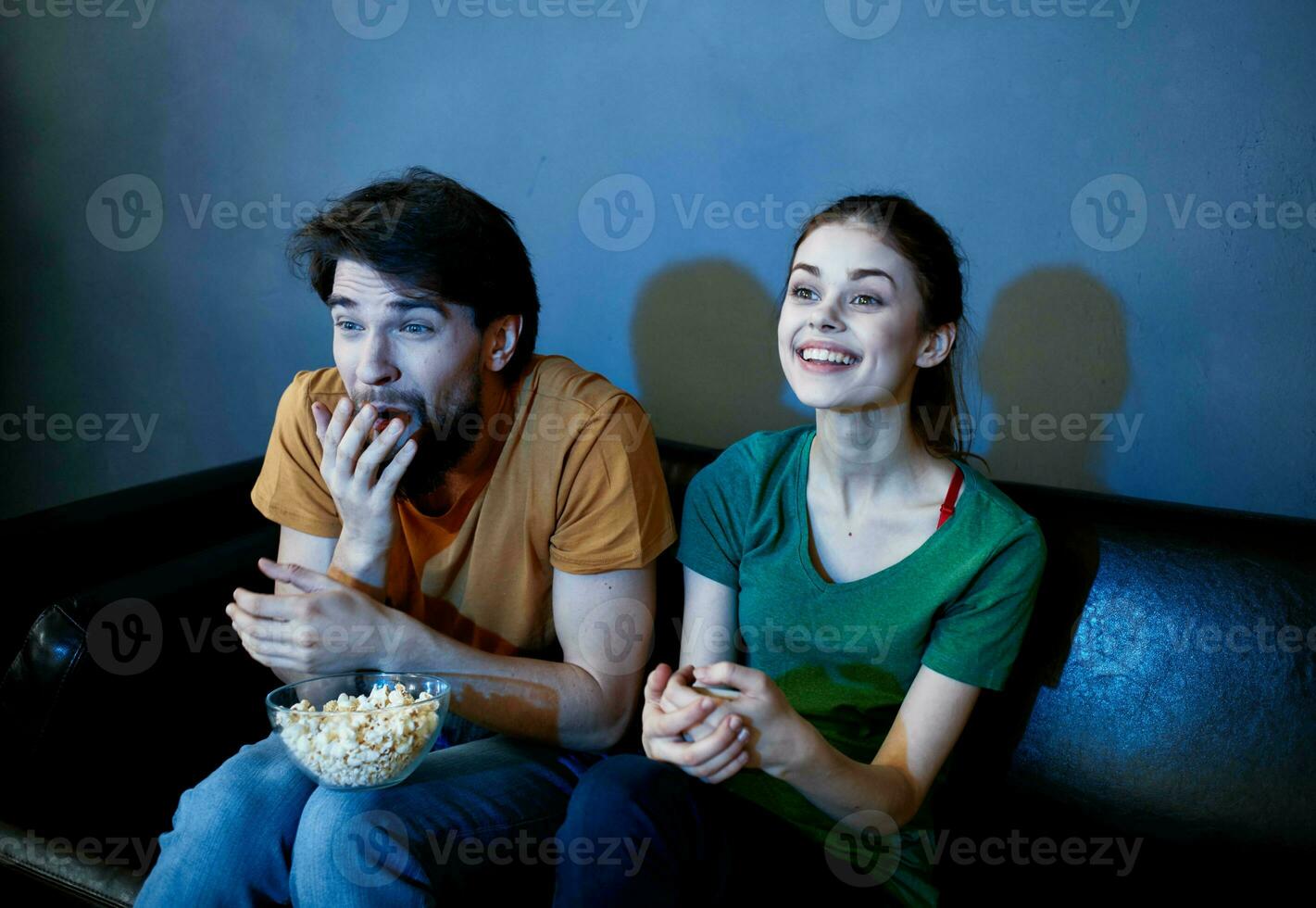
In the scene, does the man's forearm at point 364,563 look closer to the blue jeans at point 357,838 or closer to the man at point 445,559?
the man at point 445,559

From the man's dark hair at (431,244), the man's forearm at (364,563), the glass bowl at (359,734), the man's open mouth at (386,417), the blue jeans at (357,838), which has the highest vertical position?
the man's dark hair at (431,244)

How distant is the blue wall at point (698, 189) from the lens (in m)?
1.51

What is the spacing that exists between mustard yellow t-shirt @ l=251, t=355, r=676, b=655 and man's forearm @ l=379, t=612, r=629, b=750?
12cm

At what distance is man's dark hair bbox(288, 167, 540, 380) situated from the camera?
4.18 ft

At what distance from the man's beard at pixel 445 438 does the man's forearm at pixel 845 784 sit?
59cm

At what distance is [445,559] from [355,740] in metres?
0.31

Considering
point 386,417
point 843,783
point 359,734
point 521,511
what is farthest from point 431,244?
point 843,783

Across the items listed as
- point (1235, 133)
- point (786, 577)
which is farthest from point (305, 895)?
point (1235, 133)

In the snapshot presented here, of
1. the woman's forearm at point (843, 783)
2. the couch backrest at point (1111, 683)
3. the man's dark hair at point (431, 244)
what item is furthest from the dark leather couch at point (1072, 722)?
the man's dark hair at point (431, 244)

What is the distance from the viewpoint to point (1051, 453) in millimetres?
1635

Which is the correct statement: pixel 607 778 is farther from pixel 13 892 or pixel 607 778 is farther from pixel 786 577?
pixel 13 892

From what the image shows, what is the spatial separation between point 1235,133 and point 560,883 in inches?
53.2

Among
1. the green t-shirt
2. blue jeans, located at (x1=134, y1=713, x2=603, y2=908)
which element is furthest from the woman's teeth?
blue jeans, located at (x1=134, y1=713, x2=603, y2=908)

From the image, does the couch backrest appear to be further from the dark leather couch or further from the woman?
the woman
